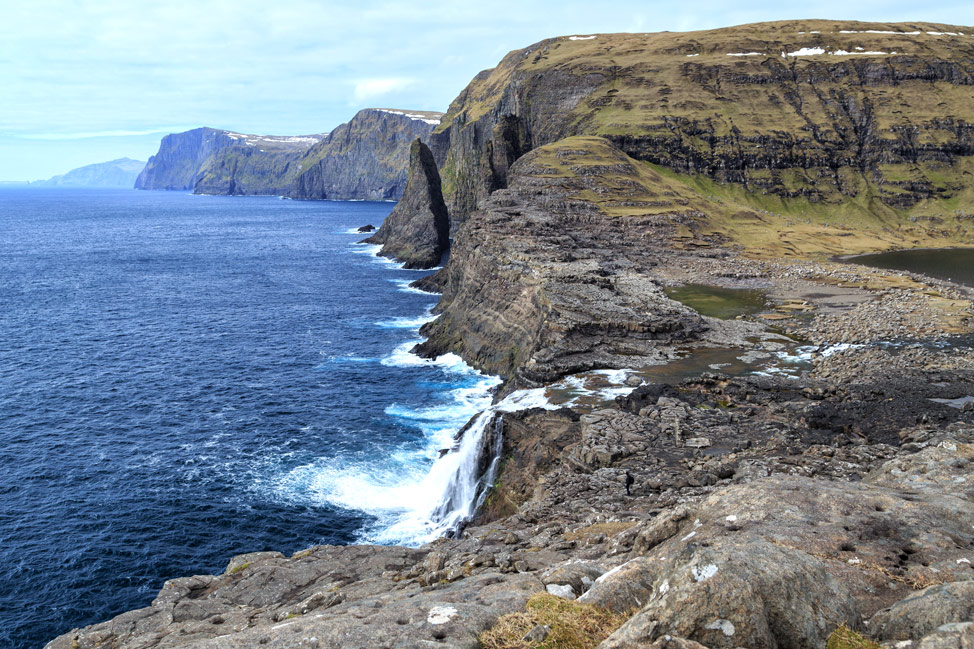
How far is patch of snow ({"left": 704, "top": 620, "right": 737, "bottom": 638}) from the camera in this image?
37.7 ft

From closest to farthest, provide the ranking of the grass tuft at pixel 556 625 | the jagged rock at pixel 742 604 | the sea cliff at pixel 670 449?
1. the jagged rock at pixel 742 604
2. the grass tuft at pixel 556 625
3. the sea cliff at pixel 670 449

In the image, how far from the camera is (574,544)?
80.9ft

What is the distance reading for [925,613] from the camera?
11648 millimetres

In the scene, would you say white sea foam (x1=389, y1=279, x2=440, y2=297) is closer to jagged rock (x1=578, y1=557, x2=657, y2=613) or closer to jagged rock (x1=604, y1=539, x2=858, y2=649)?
jagged rock (x1=578, y1=557, x2=657, y2=613)

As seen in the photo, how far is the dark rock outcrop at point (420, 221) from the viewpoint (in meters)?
157

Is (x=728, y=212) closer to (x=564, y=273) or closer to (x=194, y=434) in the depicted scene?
(x=564, y=273)

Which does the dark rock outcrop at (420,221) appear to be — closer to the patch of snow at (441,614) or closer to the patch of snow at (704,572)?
the patch of snow at (441,614)

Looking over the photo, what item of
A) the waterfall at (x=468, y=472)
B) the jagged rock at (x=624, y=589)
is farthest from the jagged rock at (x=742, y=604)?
the waterfall at (x=468, y=472)

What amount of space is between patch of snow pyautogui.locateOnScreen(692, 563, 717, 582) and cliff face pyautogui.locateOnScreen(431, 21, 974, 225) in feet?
488

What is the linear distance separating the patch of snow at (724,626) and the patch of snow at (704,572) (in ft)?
2.66

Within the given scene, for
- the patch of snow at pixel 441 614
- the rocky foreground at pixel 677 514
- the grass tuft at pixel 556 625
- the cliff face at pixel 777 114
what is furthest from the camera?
the cliff face at pixel 777 114

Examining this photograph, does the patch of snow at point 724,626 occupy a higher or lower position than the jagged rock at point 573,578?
higher

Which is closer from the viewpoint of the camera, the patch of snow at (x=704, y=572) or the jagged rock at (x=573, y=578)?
the patch of snow at (x=704, y=572)

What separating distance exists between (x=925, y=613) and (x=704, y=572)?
160 inches
